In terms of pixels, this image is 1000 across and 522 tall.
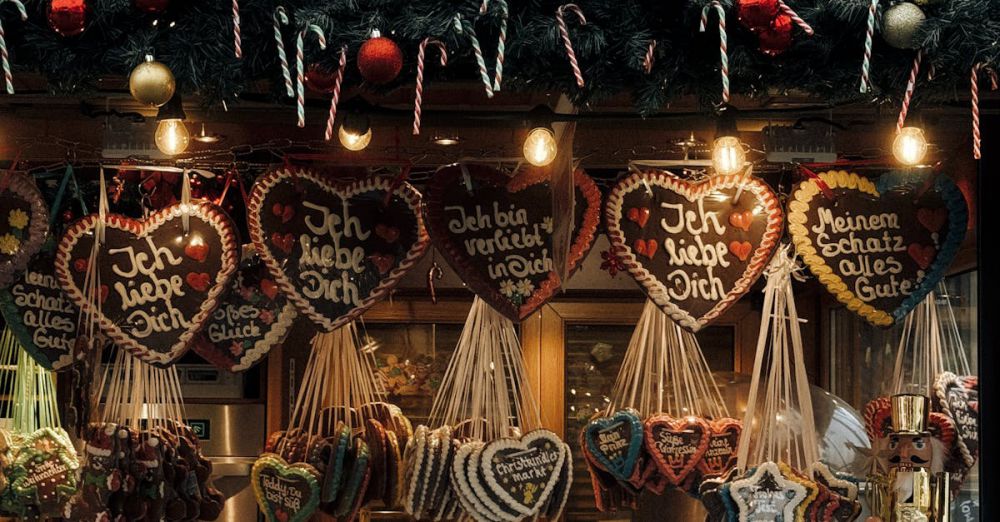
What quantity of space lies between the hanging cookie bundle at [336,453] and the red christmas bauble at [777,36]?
143cm

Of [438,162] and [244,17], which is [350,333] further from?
[244,17]

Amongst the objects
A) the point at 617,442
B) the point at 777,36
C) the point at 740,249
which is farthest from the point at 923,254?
the point at 617,442

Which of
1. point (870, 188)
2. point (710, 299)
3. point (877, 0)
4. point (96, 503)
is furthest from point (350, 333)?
point (877, 0)

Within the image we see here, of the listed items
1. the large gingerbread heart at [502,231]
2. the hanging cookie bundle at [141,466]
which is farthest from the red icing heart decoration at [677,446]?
the hanging cookie bundle at [141,466]

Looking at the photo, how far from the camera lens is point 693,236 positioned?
113 inches

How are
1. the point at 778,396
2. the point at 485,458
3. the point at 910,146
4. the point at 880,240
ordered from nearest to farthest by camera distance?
the point at 910,146, the point at 880,240, the point at 778,396, the point at 485,458

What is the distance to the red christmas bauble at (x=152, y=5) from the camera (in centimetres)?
231

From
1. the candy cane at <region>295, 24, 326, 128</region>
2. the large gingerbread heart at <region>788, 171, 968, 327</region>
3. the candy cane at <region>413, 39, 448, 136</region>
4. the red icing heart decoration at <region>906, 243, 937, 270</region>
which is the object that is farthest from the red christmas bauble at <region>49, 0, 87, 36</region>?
the red icing heart decoration at <region>906, 243, 937, 270</region>

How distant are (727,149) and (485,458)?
1035 millimetres

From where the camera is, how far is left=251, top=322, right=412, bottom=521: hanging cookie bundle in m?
3.34

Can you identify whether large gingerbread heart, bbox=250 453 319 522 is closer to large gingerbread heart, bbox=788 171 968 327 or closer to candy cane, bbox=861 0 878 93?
large gingerbread heart, bbox=788 171 968 327

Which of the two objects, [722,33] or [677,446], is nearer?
[722,33]

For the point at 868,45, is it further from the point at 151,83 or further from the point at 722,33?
the point at 151,83

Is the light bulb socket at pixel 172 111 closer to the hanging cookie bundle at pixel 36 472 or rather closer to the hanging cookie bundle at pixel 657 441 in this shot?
the hanging cookie bundle at pixel 36 472
